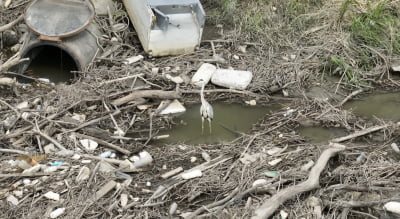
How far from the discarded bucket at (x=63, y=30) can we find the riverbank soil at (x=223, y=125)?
166 millimetres

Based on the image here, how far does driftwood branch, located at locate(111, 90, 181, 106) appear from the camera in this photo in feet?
18.8

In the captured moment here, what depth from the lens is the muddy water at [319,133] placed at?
562 centimetres

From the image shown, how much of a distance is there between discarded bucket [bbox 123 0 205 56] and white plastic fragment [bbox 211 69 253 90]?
1.84 feet

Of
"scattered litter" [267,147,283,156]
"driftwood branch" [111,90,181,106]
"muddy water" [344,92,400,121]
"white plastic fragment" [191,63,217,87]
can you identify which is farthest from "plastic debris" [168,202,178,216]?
"muddy water" [344,92,400,121]

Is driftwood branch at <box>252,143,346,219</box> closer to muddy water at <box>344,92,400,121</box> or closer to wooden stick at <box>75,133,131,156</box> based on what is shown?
muddy water at <box>344,92,400,121</box>

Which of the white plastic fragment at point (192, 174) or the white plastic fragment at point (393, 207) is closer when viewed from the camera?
the white plastic fragment at point (393, 207)

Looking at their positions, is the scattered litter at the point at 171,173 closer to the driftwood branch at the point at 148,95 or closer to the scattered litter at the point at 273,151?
the scattered litter at the point at 273,151

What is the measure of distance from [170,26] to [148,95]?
105cm

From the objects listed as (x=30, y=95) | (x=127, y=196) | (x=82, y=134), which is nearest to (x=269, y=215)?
(x=127, y=196)

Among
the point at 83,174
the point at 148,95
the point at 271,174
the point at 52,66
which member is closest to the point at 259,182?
the point at 271,174

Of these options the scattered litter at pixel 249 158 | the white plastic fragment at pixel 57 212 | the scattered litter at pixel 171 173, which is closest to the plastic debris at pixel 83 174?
the white plastic fragment at pixel 57 212

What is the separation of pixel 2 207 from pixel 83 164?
2.61 ft

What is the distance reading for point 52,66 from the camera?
654 centimetres

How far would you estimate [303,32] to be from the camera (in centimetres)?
705
